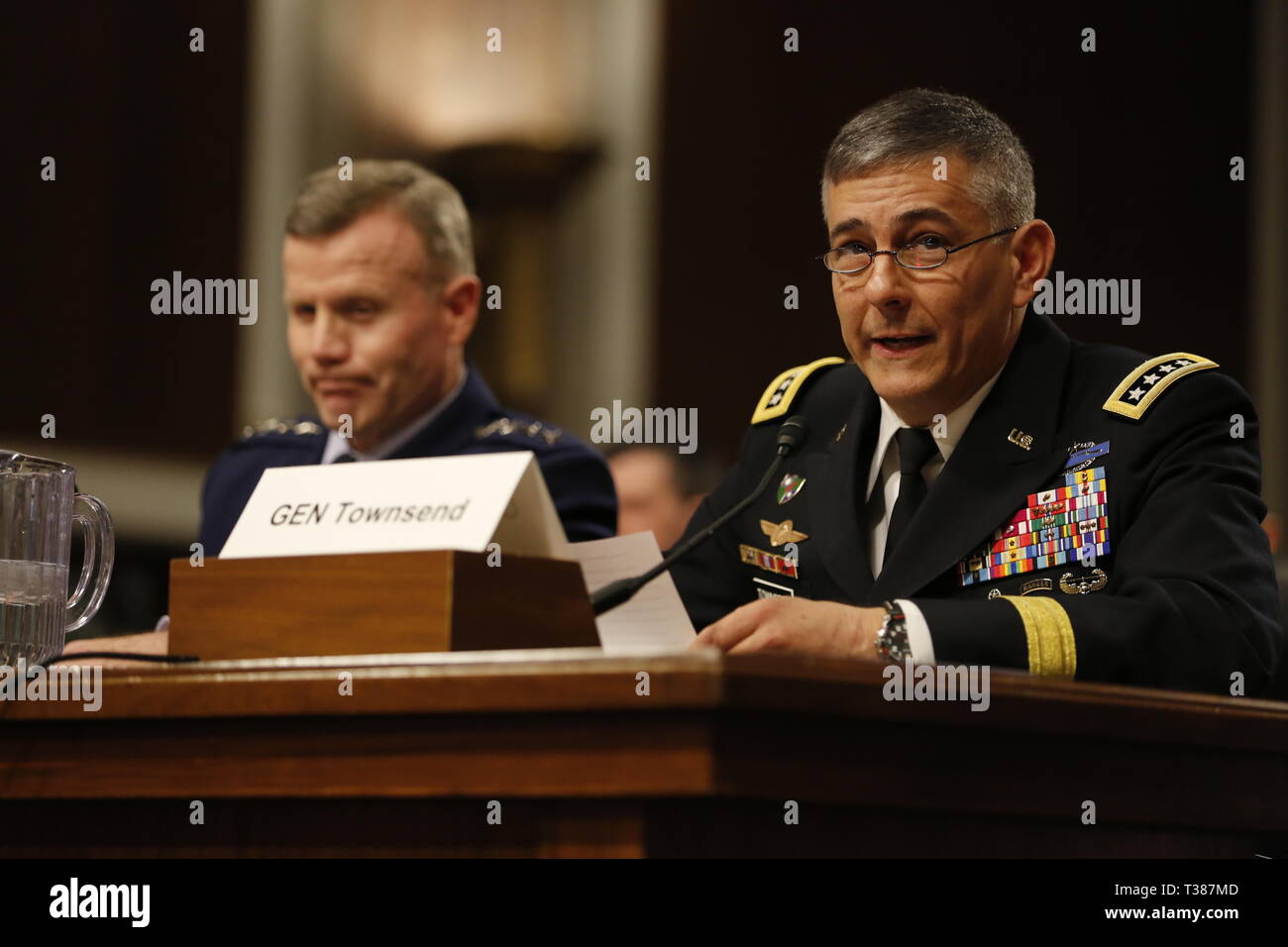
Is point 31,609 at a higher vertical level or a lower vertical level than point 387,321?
lower

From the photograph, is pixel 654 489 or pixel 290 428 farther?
pixel 654 489

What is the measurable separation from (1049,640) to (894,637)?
13 centimetres

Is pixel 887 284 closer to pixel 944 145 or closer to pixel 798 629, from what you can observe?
pixel 944 145

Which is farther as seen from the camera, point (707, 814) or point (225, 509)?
point (225, 509)

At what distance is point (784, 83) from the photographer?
4.87 meters

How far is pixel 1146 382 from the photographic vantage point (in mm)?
1757

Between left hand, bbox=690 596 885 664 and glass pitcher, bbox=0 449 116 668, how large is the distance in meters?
0.56

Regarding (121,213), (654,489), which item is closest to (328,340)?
(654,489)

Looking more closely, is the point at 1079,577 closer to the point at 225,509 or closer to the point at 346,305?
the point at 346,305

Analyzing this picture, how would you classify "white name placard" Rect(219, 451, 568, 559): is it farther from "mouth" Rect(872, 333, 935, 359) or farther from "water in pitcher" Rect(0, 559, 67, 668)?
"mouth" Rect(872, 333, 935, 359)

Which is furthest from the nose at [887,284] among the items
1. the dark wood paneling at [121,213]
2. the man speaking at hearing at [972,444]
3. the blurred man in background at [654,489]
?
the dark wood paneling at [121,213]

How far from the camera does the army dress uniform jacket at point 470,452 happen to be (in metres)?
2.53
